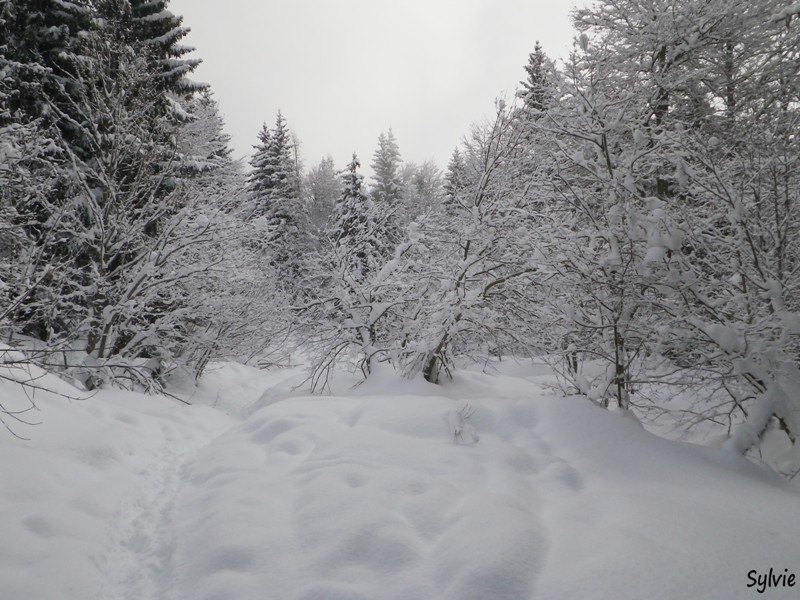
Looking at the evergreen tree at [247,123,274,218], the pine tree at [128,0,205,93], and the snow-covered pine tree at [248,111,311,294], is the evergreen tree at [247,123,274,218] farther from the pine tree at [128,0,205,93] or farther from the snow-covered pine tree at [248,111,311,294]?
the pine tree at [128,0,205,93]

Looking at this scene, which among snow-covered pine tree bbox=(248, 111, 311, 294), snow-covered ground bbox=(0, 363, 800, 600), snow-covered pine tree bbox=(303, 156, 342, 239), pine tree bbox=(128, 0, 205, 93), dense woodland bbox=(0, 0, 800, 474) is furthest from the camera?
snow-covered pine tree bbox=(303, 156, 342, 239)

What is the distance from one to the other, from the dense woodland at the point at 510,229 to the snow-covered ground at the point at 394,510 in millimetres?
1067

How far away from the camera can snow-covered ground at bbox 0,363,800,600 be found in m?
2.79

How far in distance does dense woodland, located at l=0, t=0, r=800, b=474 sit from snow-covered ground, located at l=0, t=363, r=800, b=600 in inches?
42.0

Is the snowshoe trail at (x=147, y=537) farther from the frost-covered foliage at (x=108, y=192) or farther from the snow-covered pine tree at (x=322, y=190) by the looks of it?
the snow-covered pine tree at (x=322, y=190)

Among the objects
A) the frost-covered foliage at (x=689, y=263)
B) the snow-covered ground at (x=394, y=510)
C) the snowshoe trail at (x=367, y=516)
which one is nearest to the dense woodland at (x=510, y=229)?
the frost-covered foliage at (x=689, y=263)

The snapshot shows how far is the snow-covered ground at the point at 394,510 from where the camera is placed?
9.16ft

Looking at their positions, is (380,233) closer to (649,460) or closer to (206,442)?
(206,442)

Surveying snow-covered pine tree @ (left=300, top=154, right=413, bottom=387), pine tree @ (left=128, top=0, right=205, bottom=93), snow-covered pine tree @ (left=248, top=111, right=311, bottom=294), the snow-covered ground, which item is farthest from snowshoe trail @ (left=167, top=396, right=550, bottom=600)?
snow-covered pine tree @ (left=248, top=111, right=311, bottom=294)

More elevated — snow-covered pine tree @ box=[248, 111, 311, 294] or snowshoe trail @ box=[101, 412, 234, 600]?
snow-covered pine tree @ box=[248, 111, 311, 294]

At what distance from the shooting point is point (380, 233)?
42.9 ft

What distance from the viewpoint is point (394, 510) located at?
3529mm

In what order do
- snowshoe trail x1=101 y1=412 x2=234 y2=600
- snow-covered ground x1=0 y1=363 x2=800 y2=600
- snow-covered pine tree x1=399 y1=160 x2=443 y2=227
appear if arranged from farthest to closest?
snow-covered pine tree x1=399 y1=160 x2=443 y2=227 → snowshoe trail x1=101 y1=412 x2=234 y2=600 → snow-covered ground x1=0 y1=363 x2=800 y2=600

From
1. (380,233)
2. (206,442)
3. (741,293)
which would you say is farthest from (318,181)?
(741,293)
